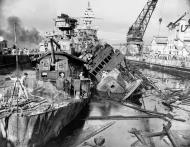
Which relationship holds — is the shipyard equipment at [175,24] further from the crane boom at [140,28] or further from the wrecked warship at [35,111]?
the wrecked warship at [35,111]

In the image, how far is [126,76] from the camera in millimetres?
37281

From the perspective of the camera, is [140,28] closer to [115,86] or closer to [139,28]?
[139,28]

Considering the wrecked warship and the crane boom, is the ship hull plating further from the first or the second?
the crane boom

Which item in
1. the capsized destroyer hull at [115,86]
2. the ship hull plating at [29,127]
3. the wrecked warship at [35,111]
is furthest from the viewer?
the capsized destroyer hull at [115,86]

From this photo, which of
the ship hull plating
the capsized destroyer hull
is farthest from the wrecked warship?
the capsized destroyer hull

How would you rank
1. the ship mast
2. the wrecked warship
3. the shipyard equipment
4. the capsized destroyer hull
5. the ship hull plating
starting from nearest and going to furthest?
1. the ship hull plating
2. the wrecked warship
3. the capsized destroyer hull
4. the shipyard equipment
5. the ship mast

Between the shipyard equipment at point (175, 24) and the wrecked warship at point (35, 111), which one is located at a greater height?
the shipyard equipment at point (175, 24)

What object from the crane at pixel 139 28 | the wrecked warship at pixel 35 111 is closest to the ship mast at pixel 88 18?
the crane at pixel 139 28

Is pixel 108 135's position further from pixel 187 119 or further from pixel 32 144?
pixel 187 119

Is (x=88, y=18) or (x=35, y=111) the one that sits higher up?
(x=88, y=18)

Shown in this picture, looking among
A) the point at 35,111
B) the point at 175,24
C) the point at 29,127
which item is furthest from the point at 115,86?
the point at 175,24

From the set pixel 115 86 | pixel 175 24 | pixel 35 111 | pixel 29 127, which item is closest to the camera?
pixel 29 127

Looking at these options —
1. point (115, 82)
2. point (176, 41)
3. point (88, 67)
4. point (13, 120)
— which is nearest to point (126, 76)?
point (115, 82)

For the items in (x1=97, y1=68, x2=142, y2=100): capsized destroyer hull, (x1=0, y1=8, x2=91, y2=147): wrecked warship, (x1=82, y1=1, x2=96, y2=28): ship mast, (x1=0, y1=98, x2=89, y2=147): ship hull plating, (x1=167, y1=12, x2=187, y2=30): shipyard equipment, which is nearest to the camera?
(x1=0, y1=98, x2=89, y2=147): ship hull plating
